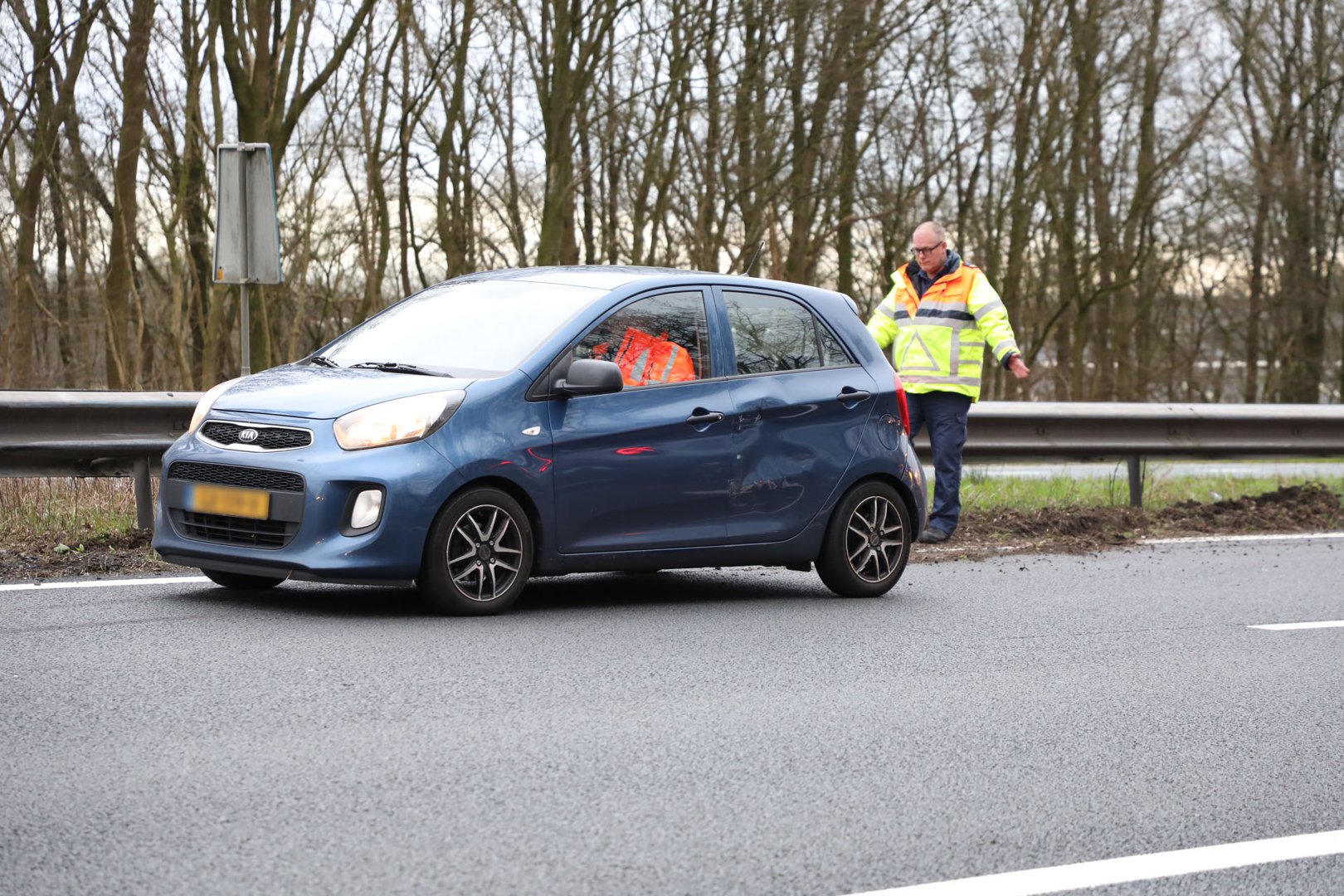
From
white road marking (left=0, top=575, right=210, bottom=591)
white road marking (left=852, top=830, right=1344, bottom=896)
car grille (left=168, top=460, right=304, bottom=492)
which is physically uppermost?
car grille (left=168, top=460, right=304, bottom=492)

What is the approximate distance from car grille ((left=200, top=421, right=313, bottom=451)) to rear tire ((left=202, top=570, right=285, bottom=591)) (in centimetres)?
71

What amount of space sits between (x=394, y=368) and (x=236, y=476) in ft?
3.00

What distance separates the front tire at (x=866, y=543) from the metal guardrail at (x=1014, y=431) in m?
3.74

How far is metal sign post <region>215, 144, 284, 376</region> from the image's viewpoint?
12.1m

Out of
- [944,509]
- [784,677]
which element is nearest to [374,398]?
[784,677]

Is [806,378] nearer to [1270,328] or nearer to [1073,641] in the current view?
[1073,641]

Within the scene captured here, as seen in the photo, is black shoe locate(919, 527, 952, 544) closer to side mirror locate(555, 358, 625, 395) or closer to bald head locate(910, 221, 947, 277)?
bald head locate(910, 221, 947, 277)

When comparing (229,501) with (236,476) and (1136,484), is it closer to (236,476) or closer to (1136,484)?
(236,476)

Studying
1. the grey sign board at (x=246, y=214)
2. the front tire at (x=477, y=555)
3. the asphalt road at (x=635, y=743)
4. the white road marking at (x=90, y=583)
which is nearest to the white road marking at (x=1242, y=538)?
the asphalt road at (x=635, y=743)

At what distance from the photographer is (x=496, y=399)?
23.9 feet

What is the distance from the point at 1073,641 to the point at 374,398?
10.5 feet

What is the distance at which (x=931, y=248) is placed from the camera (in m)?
11.2

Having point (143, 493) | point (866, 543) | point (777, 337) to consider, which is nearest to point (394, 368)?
point (777, 337)

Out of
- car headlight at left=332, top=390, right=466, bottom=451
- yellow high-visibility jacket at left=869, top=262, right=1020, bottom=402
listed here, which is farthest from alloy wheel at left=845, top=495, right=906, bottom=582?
car headlight at left=332, top=390, right=466, bottom=451
